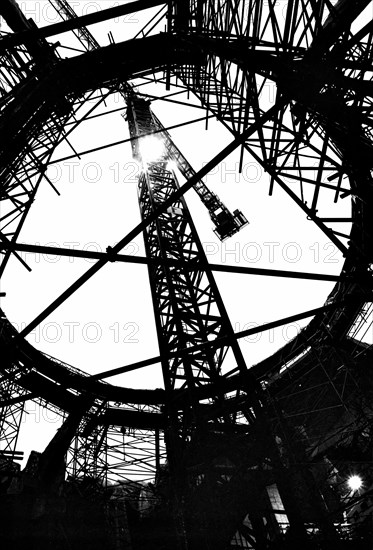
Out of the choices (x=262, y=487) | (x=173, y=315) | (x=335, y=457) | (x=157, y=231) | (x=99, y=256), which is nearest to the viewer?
(x=99, y=256)

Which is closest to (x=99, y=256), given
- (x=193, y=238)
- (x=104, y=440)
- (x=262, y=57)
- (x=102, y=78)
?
(x=262, y=57)

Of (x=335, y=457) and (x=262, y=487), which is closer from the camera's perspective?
(x=262, y=487)

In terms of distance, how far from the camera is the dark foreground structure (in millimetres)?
5941

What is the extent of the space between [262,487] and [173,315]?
435cm

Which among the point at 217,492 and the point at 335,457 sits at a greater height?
the point at 335,457

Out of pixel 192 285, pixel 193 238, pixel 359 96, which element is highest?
pixel 193 238

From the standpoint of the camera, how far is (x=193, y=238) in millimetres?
11531

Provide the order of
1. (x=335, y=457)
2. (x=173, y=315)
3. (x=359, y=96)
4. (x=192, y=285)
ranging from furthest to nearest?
(x=335, y=457) → (x=192, y=285) → (x=173, y=315) → (x=359, y=96)

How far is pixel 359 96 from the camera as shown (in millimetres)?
6574

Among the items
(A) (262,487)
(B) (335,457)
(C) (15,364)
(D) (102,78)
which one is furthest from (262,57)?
(B) (335,457)

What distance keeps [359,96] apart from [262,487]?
23.0 feet

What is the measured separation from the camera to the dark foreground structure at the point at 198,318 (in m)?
5.94

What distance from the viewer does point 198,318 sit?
9.23 metres

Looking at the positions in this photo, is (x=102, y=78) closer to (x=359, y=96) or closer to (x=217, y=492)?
(x=359, y=96)
